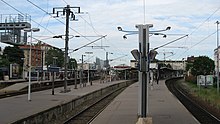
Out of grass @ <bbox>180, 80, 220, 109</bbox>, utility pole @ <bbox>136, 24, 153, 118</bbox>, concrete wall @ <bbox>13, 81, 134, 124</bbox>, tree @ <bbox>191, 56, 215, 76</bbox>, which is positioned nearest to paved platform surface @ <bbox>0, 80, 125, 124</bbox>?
concrete wall @ <bbox>13, 81, 134, 124</bbox>

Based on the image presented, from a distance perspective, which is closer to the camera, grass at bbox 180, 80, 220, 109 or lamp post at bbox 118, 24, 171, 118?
lamp post at bbox 118, 24, 171, 118

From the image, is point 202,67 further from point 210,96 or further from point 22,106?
point 22,106

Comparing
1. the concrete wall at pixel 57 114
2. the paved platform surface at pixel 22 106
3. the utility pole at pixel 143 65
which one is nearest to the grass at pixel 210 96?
the concrete wall at pixel 57 114

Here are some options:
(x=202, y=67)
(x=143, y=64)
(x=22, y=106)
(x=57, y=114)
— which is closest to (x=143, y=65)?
(x=143, y=64)

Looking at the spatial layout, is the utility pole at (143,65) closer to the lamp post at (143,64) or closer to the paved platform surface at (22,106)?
the lamp post at (143,64)

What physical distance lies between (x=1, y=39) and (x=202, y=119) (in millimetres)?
30211

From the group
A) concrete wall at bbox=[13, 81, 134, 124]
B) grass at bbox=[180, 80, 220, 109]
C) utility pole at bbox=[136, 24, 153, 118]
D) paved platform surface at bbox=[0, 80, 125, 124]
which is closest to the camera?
utility pole at bbox=[136, 24, 153, 118]

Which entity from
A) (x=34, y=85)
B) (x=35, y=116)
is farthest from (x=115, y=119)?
(x=34, y=85)

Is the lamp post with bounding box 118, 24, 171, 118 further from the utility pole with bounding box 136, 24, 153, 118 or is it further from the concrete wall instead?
the concrete wall

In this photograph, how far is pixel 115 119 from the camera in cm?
1988

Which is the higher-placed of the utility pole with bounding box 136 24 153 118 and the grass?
the utility pole with bounding box 136 24 153 118

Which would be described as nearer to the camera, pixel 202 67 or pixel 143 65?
pixel 143 65

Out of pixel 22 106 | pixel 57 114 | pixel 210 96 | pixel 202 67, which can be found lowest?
pixel 57 114

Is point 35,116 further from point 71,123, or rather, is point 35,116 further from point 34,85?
point 34,85
